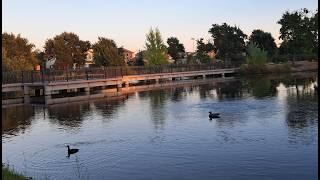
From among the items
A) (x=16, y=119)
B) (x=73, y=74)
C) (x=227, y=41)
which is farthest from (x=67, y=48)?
(x=16, y=119)

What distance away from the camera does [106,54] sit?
110 meters

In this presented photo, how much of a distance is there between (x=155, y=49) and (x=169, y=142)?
279 ft

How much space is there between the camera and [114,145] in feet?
89.1

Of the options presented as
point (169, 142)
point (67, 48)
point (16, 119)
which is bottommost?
point (169, 142)

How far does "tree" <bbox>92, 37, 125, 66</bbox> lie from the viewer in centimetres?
10978

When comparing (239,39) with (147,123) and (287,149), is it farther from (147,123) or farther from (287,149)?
(287,149)

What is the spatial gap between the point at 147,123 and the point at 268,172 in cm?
1685

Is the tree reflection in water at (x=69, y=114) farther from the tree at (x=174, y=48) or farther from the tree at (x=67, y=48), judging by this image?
the tree at (x=174, y=48)

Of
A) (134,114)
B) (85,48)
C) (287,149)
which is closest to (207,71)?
(85,48)

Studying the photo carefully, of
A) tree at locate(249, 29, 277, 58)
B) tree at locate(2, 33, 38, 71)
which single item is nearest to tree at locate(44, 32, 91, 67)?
tree at locate(2, 33, 38, 71)

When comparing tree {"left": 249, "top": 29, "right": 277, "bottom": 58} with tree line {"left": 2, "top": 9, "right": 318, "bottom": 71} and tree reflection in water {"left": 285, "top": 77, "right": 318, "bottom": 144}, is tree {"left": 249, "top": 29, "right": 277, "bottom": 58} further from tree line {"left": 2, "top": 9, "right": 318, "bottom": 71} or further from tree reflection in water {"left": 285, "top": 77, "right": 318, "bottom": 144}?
tree reflection in water {"left": 285, "top": 77, "right": 318, "bottom": 144}

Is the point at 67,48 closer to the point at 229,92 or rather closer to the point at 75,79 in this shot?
the point at 75,79

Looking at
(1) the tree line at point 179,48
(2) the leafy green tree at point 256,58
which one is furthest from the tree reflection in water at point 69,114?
(2) the leafy green tree at point 256,58

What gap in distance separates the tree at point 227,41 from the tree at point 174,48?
20.9 m
